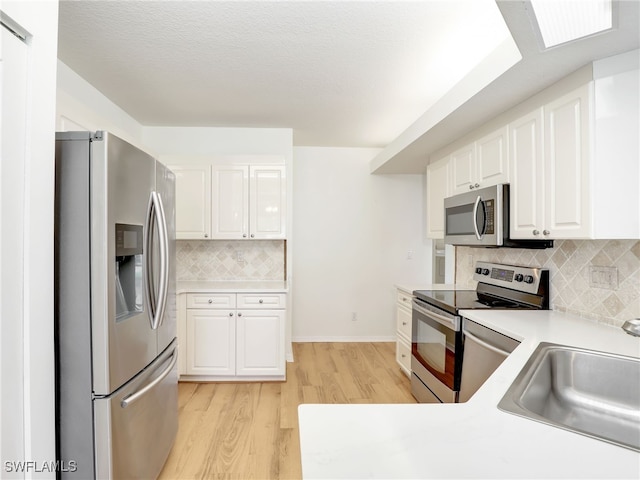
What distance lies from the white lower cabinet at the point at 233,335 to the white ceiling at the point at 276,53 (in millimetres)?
1728

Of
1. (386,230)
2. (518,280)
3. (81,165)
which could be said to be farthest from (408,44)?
(386,230)

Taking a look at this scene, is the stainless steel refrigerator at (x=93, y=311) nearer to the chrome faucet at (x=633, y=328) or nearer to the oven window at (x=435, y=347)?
the oven window at (x=435, y=347)

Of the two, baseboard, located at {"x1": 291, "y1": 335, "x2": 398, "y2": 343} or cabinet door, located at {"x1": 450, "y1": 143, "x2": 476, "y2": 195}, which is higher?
cabinet door, located at {"x1": 450, "y1": 143, "x2": 476, "y2": 195}

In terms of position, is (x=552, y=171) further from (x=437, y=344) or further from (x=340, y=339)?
(x=340, y=339)

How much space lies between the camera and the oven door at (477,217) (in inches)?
87.6

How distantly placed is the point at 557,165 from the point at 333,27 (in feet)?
4.58

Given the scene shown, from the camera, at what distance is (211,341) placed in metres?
3.15

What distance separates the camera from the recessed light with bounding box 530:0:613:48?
1.10m

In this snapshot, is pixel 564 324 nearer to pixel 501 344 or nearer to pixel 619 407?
pixel 501 344

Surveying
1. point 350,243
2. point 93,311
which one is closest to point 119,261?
point 93,311

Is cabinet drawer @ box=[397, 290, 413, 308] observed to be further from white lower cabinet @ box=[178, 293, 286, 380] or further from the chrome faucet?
the chrome faucet

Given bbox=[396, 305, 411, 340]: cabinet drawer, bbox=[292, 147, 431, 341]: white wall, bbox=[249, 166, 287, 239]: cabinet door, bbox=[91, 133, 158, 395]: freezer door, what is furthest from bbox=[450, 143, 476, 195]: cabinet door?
bbox=[91, 133, 158, 395]: freezer door

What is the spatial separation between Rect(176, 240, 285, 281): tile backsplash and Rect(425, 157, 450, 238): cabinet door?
5.19 ft

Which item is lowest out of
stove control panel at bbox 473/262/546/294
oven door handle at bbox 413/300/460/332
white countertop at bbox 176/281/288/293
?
oven door handle at bbox 413/300/460/332
